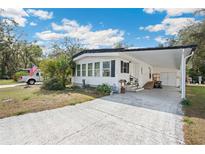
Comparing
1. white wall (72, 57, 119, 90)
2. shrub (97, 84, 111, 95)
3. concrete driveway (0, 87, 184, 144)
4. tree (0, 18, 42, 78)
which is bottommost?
concrete driveway (0, 87, 184, 144)

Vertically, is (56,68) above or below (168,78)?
above

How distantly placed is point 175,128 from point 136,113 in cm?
186

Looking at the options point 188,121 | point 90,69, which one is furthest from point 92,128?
point 90,69

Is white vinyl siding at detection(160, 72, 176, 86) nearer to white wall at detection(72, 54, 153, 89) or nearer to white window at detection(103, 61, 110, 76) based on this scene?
white wall at detection(72, 54, 153, 89)

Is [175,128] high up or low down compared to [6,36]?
down

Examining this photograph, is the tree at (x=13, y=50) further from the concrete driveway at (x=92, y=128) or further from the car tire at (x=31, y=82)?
the concrete driveway at (x=92, y=128)

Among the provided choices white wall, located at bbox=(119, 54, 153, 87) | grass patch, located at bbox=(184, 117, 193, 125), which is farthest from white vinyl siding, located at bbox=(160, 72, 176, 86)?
grass patch, located at bbox=(184, 117, 193, 125)

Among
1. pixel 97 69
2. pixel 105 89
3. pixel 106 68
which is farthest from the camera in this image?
pixel 97 69

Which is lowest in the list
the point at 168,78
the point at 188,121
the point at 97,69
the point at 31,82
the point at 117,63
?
the point at 188,121

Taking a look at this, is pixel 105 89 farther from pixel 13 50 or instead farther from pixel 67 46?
pixel 13 50

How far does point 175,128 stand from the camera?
501cm
